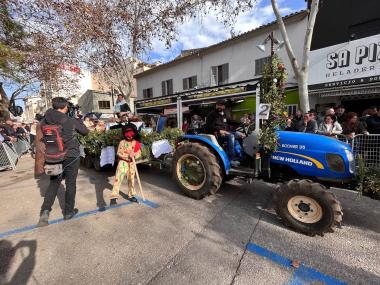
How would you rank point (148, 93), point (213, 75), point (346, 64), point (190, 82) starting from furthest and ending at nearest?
1. point (148, 93)
2. point (190, 82)
3. point (213, 75)
4. point (346, 64)

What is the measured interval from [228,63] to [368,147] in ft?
33.4

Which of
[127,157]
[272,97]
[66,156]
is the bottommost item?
[127,157]

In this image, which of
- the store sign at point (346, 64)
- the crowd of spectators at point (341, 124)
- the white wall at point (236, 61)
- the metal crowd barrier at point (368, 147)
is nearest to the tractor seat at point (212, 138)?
the crowd of spectators at point (341, 124)

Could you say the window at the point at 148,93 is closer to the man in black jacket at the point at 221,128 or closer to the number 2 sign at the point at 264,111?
the man in black jacket at the point at 221,128

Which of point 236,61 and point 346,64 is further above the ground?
point 236,61

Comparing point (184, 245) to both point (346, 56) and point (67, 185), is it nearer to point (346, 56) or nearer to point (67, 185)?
point (67, 185)

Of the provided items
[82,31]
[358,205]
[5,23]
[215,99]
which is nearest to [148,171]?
[215,99]

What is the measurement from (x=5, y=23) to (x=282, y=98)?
1354 centimetres

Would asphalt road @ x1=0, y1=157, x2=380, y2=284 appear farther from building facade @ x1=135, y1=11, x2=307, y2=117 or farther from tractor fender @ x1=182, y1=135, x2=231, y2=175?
building facade @ x1=135, y1=11, x2=307, y2=117

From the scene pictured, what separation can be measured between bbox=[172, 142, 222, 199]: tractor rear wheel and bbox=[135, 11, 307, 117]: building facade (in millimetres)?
4735

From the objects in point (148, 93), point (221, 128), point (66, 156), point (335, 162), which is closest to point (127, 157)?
point (66, 156)

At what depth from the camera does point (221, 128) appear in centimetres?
427

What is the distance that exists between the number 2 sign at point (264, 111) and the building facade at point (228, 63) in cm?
514

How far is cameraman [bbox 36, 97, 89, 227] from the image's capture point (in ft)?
10.8
